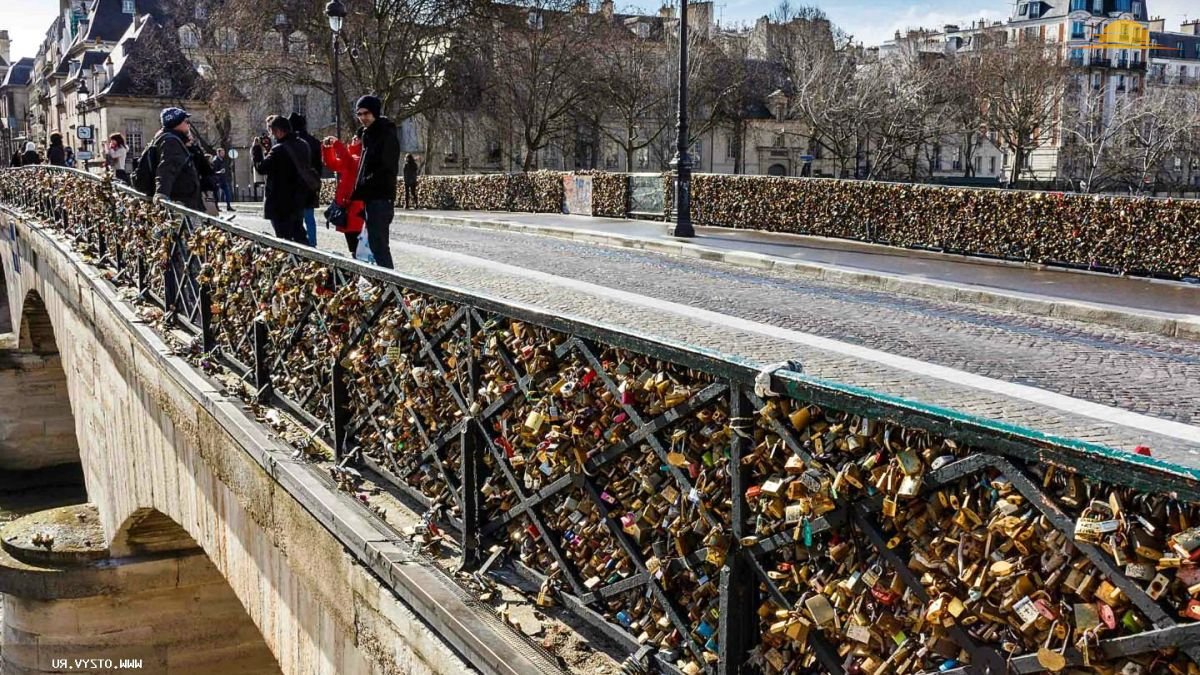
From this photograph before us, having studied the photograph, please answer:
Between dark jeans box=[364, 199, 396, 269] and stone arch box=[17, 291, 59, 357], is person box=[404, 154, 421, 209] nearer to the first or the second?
stone arch box=[17, 291, 59, 357]

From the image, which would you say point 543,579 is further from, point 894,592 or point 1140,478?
point 1140,478

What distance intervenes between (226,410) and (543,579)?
11.2ft

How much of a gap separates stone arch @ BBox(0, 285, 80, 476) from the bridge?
14.9 metres

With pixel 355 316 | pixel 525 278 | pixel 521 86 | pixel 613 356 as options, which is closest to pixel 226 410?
pixel 355 316

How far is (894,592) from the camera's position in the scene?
9.00ft

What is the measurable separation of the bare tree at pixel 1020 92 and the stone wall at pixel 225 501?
2060 inches

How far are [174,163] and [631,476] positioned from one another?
9.47 m

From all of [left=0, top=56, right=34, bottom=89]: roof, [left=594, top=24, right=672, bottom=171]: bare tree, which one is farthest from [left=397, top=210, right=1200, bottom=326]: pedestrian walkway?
[left=0, top=56, right=34, bottom=89]: roof

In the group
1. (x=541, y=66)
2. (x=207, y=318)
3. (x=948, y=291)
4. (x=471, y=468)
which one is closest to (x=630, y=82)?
(x=541, y=66)

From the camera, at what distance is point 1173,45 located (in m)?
121

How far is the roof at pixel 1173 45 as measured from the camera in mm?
118875

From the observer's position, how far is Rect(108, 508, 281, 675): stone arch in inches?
490

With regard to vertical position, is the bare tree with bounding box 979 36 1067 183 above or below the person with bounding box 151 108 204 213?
above

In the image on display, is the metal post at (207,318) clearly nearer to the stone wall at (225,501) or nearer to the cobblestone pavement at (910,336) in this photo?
the stone wall at (225,501)
